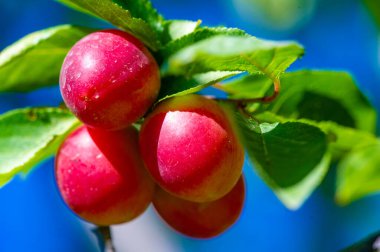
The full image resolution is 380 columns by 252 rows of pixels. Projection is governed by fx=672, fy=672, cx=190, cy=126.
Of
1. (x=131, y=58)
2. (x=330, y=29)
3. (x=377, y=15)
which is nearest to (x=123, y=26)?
(x=131, y=58)

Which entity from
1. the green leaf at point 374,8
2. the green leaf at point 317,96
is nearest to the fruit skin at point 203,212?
the green leaf at point 317,96

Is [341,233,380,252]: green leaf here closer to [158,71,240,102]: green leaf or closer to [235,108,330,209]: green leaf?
[235,108,330,209]: green leaf

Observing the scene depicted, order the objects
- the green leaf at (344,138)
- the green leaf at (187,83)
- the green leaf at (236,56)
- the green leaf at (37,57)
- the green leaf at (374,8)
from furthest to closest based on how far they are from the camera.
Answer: the green leaf at (374,8) < the green leaf at (344,138) < the green leaf at (37,57) < the green leaf at (187,83) < the green leaf at (236,56)

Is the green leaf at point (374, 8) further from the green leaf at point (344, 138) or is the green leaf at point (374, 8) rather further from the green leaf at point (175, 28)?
the green leaf at point (175, 28)

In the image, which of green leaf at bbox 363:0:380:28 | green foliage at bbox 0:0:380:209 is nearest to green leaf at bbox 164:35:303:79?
green foliage at bbox 0:0:380:209

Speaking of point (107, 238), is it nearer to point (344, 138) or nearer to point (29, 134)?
point (29, 134)

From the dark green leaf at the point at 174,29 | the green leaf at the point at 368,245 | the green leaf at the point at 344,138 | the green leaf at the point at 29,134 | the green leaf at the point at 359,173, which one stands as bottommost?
the green leaf at the point at 359,173
